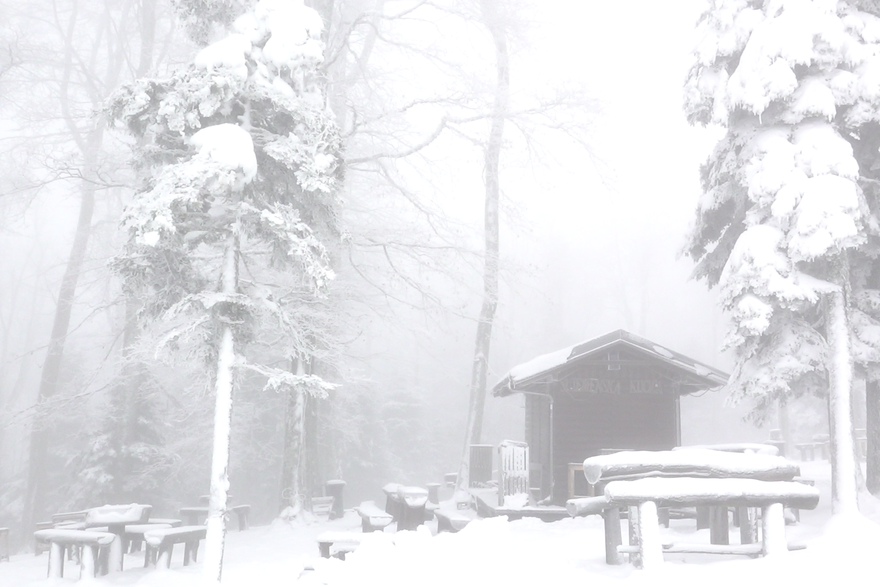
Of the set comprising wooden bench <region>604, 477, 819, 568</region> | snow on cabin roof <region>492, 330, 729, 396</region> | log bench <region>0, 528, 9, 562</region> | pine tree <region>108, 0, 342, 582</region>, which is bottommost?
log bench <region>0, 528, 9, 562</region>

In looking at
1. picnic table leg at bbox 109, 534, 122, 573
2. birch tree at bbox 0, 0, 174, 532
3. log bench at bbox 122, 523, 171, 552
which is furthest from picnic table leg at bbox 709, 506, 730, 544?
birch tree at bbox 0, 0, 174, 532

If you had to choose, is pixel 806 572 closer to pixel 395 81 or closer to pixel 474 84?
pixel 474 84

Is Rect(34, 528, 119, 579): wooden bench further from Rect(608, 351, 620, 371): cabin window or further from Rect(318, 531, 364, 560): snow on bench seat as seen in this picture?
Rect(608, 351, 620, 371): cabin window

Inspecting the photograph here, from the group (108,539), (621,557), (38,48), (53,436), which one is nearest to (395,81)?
(38,48)

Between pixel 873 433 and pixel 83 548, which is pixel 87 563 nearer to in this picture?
pixel 83 548

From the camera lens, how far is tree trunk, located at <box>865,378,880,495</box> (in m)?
13.1

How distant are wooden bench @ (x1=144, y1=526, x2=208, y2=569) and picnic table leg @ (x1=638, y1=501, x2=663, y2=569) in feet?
22.2

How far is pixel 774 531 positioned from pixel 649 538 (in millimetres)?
1554

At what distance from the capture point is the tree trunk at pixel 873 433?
13125mm

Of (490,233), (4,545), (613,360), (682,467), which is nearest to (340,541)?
(682,467)

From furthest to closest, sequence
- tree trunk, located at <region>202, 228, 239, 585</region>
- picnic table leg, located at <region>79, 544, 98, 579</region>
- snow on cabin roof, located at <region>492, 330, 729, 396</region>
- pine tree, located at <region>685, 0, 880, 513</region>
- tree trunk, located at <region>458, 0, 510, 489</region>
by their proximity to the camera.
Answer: tree trunk, located at <region>458, 0, 510, 489</region>
snow on cabin roof, located at <region>492, 330, 729, 396</region>
pine tree, located at <region>685, 0, 880, 513</region>
picnic table leg, located at <region>79, 544, 98, 579</region>
tree trunk, located at <region>202, 228, 239, 585</region>

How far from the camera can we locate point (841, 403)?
11.4m

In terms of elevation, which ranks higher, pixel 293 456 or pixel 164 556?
pixel 293 456

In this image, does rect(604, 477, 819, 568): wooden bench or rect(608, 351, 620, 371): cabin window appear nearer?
rect(604, 477, 819, 568): wooden bench
